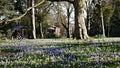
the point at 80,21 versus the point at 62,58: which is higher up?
the point at 80,21

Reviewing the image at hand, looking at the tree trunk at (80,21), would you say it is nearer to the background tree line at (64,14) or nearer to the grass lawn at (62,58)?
the grass lawn at (62,58)

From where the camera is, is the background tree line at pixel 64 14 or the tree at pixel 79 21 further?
the background tree line at pixel 64 14

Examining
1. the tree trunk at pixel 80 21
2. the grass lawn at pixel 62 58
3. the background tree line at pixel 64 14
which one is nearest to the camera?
the grass lawn at pixel 62 58

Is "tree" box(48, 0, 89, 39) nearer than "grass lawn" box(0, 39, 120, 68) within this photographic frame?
No

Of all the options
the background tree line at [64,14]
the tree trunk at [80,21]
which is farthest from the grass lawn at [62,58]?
the background tree line at [64,14]

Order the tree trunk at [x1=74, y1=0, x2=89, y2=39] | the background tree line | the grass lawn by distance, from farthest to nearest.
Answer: the background tree line
the tree trunk at [x1=74, y1=0, x2=89, y2=39]
the grass lawn

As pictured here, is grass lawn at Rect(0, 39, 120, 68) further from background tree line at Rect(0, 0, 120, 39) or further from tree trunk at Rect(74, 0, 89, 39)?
background tree line at Rect(0, 0, 120, 39)

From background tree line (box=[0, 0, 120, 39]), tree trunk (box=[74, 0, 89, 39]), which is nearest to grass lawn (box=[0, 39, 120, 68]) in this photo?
tree trunk (box=[74, 0, 89, 39])

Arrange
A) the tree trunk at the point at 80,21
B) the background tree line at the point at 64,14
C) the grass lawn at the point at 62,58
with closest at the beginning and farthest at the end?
the grass lawn at the point at 62,58, the tree trunk at the point at 80,21, the background tree line at the point at 64,14

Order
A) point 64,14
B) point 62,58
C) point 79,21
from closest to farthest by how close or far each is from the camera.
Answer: point 62,58, point 79,21, point 64,14

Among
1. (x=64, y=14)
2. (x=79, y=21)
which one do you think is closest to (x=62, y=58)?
(x=79, y=21)

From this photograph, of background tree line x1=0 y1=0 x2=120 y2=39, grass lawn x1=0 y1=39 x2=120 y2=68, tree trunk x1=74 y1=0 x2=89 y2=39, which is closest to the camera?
grass lawn x1=0 y1=39 x2=120 y2=68

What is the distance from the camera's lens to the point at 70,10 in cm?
8738

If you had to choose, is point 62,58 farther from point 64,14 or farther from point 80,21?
point 64,14
